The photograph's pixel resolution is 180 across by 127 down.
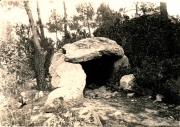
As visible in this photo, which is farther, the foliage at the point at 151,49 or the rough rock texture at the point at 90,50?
the rough rock texture at the point at 90,50

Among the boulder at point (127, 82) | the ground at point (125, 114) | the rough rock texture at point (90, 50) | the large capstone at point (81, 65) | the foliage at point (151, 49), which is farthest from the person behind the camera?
the rough rock texture at point (90, 50)

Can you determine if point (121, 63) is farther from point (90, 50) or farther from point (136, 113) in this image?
point (136, 113)

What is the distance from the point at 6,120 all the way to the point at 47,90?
15.5 ft

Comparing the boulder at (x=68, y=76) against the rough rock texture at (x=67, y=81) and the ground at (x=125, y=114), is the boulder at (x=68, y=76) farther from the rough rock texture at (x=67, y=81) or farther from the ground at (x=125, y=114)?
the ground at (x=125, y=114)

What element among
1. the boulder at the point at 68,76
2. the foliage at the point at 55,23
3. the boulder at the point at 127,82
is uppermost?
the foliage at the point at 55,23

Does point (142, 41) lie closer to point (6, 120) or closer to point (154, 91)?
point (154, 91)

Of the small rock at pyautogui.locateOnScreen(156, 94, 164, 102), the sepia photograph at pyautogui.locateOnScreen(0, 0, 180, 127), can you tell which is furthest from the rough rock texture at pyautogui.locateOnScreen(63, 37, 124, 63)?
the small rock at pyautogui.locateOnScreen(156, 94, 164, 102)

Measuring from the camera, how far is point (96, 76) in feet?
35.8

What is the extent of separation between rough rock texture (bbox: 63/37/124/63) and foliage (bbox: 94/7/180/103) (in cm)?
123

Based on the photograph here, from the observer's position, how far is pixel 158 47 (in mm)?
9750

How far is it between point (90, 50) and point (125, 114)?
Answer: 3850 millimetres

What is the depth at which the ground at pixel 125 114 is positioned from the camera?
546 centimetres

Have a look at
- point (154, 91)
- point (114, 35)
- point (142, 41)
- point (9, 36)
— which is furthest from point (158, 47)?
point (9, 36)

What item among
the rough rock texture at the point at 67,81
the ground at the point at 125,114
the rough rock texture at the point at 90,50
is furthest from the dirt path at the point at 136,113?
the rough rock texture at the point at 90,50
